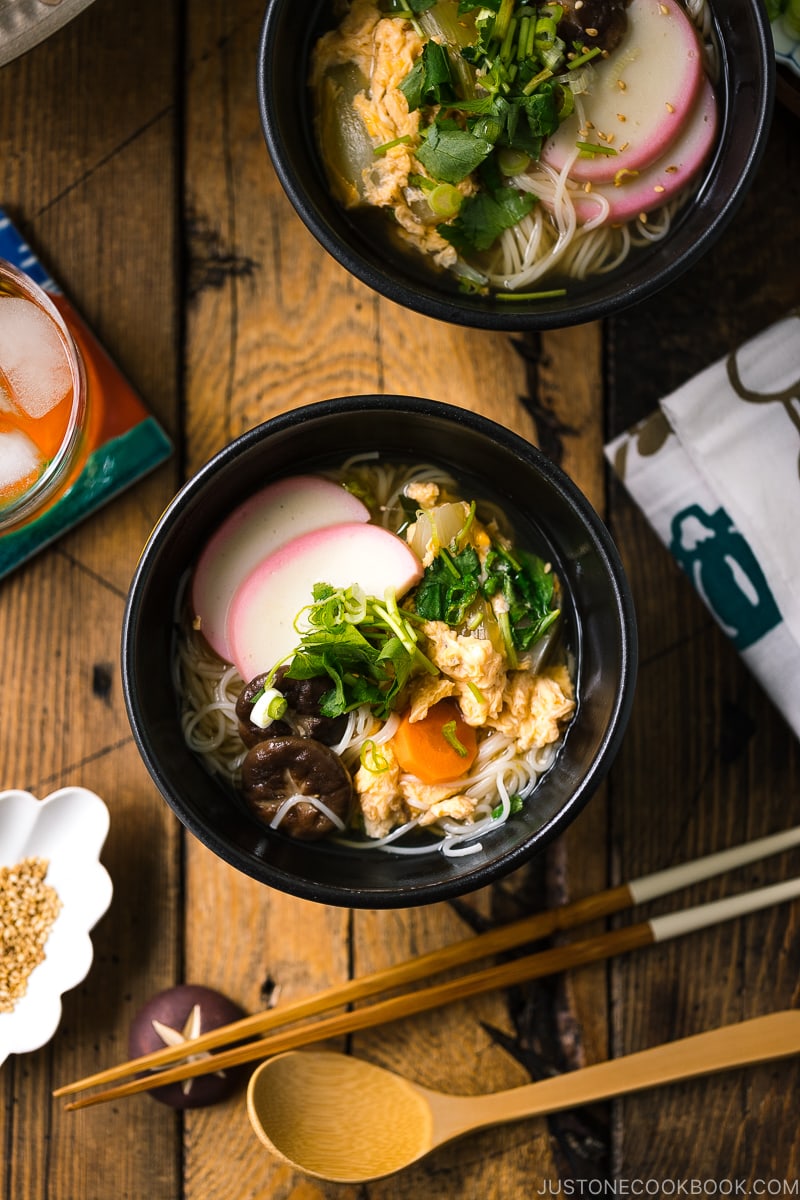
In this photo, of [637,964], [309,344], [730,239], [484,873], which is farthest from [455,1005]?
[730,239]

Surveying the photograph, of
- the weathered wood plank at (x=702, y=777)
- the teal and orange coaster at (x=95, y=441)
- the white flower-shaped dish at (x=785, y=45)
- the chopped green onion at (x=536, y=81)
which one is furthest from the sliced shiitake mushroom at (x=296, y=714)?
the white flower-shaped dish at (x=785, y=45)

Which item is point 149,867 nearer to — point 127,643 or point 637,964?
point 127,643

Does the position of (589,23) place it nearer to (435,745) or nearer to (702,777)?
(435,745)

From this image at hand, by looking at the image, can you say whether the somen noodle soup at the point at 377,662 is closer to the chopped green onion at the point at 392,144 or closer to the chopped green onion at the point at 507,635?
the chopped green onion at the point at 507,635

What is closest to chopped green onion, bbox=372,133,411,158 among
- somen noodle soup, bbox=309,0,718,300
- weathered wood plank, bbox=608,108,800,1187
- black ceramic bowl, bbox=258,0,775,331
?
somen noodle soup, bbox=309,0,718,300

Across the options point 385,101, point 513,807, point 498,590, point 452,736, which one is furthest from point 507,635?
point 385,101

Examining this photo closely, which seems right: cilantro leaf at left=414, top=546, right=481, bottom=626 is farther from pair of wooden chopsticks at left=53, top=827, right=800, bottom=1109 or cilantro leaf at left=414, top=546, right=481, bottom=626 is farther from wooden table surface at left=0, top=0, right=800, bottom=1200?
pair of wooden chopsticks at left=53, top=827, right=800, bottom=1109
